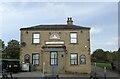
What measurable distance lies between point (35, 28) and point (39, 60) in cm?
441

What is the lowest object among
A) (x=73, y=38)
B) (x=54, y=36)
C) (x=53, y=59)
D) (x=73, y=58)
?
(x=53, y=59)

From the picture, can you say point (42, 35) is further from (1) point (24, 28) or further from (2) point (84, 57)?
(2) point (84, 57)

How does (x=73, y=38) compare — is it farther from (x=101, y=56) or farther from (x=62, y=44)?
(x=101, y=56)

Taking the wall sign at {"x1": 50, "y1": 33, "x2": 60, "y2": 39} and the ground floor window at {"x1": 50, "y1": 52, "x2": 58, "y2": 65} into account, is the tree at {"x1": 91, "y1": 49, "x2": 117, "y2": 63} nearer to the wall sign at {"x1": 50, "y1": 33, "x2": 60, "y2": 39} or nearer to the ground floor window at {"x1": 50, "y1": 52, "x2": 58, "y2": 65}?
the wall sign at {"x1": 50, "y1": 33, "x2": 60, "y2": 39}

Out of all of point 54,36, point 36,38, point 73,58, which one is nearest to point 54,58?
point 73,58

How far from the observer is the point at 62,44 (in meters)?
38.0

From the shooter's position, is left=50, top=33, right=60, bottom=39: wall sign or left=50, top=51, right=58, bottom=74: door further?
left=50, top=33, right=60, bottom=39: wall sign

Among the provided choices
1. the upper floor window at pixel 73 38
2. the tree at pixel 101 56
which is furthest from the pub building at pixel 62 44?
the tree at pixel 101 56

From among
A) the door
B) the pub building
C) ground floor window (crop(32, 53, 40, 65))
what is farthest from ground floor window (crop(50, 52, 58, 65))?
ground floor window (crop(32, 53, 40, 65))

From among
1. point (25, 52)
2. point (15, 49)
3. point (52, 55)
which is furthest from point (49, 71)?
point (15, 49)

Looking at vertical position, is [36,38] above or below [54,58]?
above

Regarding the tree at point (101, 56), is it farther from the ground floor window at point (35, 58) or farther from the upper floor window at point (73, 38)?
the ground floor window at point (35, 58)

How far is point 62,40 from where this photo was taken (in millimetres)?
38375

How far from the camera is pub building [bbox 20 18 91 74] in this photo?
125 feet
